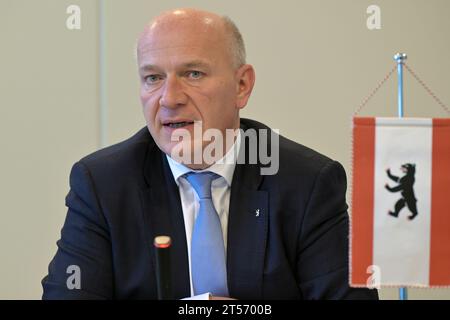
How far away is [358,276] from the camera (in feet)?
3.79

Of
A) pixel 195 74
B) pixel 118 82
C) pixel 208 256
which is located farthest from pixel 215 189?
pixel 118 82

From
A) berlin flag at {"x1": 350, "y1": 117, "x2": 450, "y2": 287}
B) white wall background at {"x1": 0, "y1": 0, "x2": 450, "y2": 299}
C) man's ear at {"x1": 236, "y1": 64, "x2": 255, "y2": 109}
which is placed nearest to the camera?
berlin flag at {"x1": 350, "y1": 117, "x2": 450, "y2": 287}

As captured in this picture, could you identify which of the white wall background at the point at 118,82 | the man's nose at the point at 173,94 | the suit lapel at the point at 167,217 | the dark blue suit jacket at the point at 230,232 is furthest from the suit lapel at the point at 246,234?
the white wall background at the point at 118,82

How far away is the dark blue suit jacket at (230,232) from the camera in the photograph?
5.58 ft

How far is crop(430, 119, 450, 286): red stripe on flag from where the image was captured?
3.78 feet

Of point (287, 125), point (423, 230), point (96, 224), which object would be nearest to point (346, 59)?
point (287, 125)

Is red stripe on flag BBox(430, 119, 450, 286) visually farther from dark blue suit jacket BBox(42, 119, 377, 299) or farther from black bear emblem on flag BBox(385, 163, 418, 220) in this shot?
dark blue suit jacket BBox(42, 119, 377, 299)

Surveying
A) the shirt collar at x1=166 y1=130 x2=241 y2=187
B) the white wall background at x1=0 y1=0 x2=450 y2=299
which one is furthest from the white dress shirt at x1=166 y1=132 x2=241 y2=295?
the white wall background at x1=0 y1=0 x2=450 y2=299

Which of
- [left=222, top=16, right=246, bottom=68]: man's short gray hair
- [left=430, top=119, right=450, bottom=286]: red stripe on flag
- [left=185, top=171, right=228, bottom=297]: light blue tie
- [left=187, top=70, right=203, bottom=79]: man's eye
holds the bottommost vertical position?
[left=185, top=171, right=228, bottom=297]: light blue tie

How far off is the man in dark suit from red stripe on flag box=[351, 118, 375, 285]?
0.52 m

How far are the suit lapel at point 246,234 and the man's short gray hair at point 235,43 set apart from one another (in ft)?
0.98

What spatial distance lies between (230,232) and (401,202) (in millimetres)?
688

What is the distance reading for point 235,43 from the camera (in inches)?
74.3

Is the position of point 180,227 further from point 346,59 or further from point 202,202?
point 346,59
